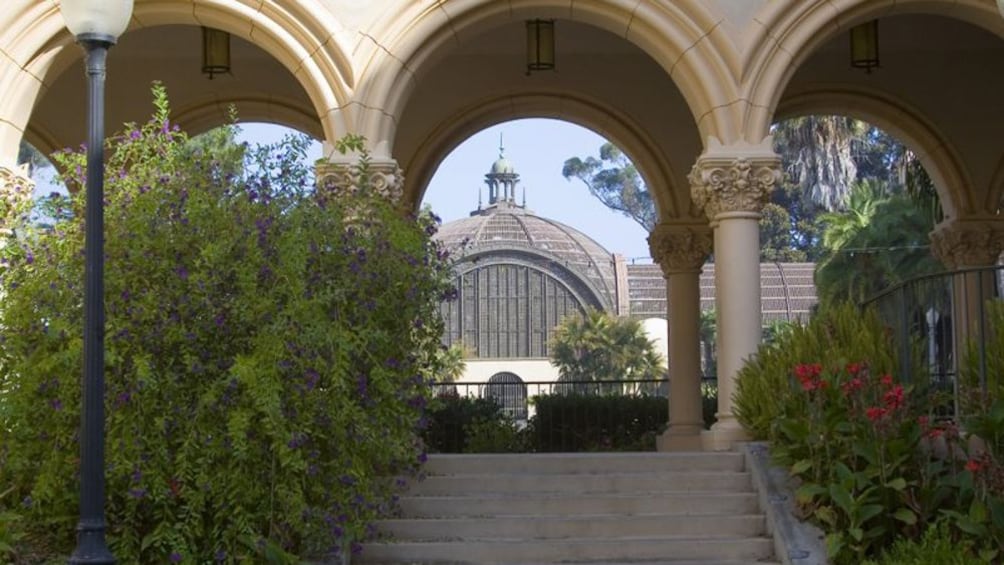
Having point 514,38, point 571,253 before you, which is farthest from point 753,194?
point 571,253

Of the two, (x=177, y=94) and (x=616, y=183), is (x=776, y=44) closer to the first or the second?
(x=177, y=94)

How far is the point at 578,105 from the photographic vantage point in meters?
18.3

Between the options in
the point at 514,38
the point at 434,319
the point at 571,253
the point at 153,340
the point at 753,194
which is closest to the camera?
the point at 153,340

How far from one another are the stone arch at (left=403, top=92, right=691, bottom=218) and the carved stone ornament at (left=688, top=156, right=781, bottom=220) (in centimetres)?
464

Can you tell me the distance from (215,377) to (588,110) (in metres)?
9.43

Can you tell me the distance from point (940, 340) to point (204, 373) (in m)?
5.59

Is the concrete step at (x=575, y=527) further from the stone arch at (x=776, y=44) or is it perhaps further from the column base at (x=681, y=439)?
the column base at (x=681, y=439)

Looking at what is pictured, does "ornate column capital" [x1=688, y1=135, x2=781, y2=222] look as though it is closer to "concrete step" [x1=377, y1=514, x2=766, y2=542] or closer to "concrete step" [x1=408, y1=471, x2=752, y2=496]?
"concrete step" [x1=408, y1=471, x2=752, y2=496]

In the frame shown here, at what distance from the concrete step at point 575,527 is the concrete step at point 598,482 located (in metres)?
0.61

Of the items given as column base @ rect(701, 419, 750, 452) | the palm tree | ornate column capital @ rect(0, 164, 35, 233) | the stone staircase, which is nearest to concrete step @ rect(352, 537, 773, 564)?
the stone staircase

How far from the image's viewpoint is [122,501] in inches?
389

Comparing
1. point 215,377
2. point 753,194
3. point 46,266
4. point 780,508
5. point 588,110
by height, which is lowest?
point 780,508

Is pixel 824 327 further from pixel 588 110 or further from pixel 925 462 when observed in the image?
pixel 588 110

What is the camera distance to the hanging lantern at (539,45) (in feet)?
51.8
